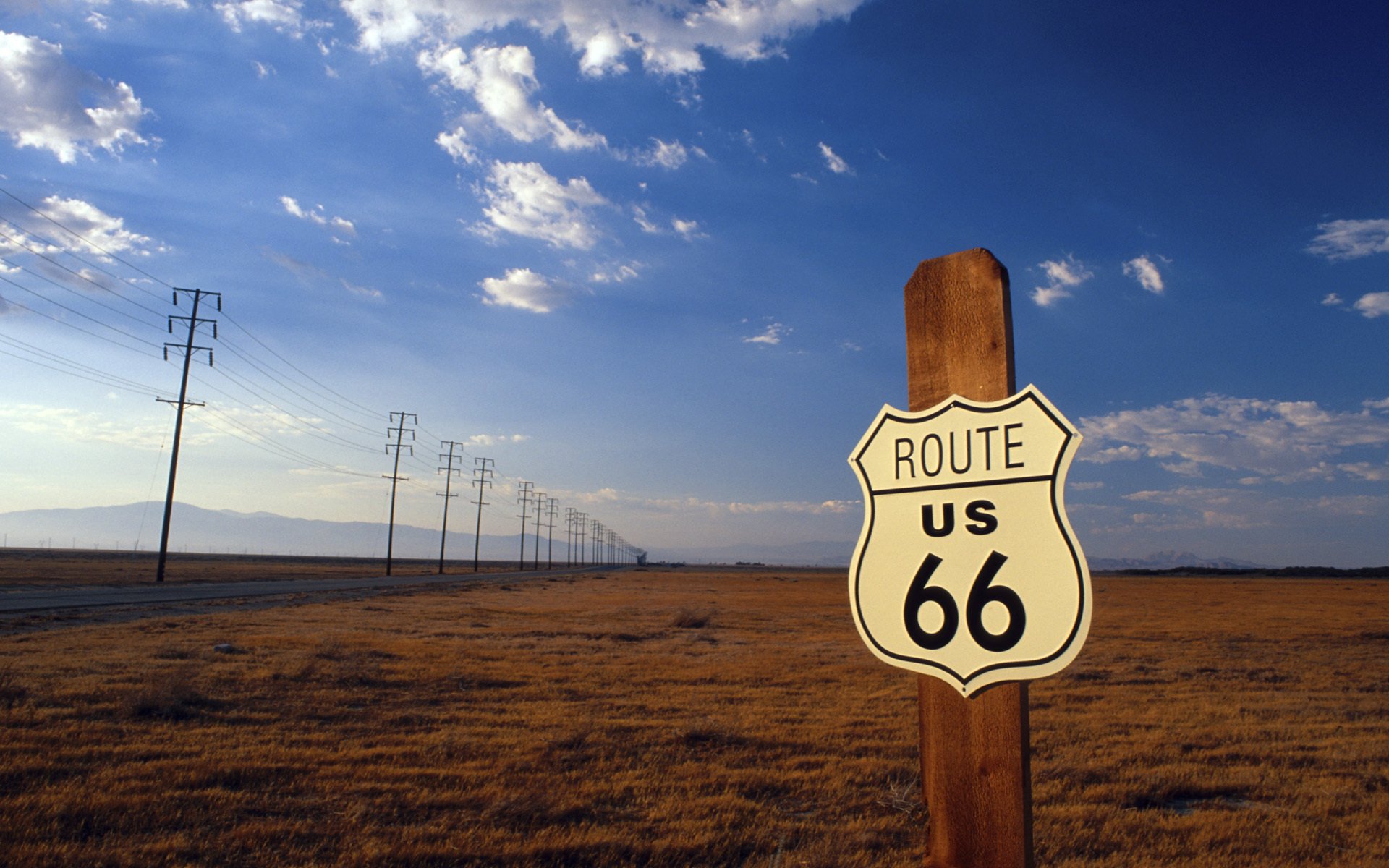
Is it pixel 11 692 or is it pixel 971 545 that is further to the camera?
pixel 11 692

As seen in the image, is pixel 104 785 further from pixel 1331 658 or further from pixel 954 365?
pixel 1331 658

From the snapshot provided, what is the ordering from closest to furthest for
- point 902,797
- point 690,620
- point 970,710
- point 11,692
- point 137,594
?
point 970,710 → point 902,797 → point 11,692 → point 690,620 → point 137,594

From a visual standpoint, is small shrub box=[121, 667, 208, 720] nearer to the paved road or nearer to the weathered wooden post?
the weathered wooden post

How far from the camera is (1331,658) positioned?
19234mm

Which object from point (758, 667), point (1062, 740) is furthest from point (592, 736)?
point (758, 667)

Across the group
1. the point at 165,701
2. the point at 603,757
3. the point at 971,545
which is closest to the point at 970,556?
the point at 971,545

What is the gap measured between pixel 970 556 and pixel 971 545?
3 centimetres

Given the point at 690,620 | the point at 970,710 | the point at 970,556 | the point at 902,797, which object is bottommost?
the point at 690,620

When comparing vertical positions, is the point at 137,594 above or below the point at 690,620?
below

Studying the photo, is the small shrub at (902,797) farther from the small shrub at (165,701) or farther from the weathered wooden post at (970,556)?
the small shrub at (165,701)

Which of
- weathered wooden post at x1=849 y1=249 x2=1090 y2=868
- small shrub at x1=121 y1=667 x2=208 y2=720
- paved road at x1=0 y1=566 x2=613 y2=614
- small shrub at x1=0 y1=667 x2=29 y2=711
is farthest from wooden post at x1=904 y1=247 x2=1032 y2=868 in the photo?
paved road at x1=0 y1=566 x2=613 y2=614

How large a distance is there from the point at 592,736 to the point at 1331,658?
1959 cm

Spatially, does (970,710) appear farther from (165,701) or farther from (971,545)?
(165,701)

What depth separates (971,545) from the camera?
7.54 feet
